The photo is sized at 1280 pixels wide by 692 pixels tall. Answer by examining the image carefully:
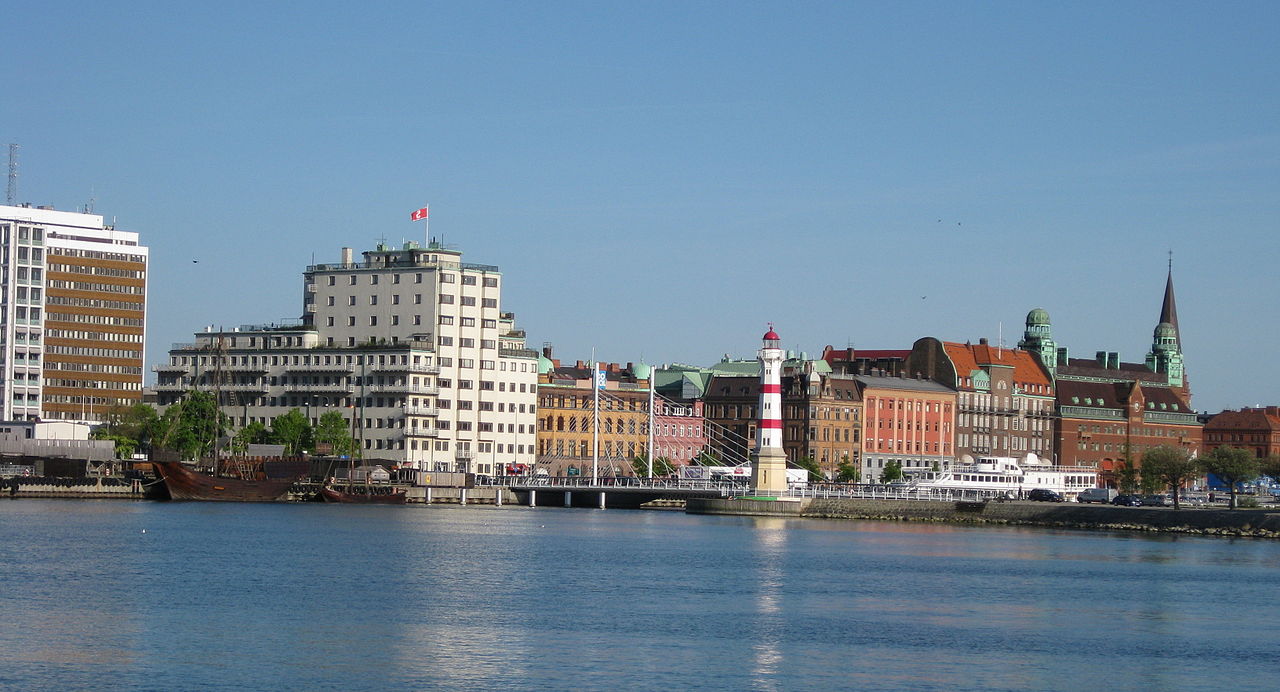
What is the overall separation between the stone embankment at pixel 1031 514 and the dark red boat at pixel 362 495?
80.3 feet

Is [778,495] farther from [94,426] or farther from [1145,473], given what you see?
[94,426]

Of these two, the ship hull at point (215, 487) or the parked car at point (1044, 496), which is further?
the parked car at point (1044, 496)

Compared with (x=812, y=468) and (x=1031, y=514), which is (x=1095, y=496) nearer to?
(x=1031, y=514)

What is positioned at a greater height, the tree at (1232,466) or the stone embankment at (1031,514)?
the tree at (1232,466)

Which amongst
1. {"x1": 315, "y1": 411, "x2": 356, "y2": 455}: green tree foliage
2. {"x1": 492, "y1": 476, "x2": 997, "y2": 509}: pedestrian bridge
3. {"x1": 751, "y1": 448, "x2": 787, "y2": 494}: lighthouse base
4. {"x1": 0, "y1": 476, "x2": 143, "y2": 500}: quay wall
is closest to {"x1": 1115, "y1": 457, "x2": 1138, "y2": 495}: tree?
{"x1": 492, "y1": 476, "x2": 997, "y2": 509}: pedestrian bridge

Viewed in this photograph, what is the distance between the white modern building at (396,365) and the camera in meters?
175

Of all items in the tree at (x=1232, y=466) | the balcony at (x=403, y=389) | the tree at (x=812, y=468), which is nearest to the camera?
the tree at (x=1232, y=466)

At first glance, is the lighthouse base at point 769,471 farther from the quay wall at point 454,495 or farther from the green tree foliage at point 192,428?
the green tree foliage at point 192,428

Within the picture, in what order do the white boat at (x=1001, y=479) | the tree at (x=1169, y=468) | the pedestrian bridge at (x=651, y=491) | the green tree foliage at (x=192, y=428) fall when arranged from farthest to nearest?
the green tree foliage at (x=192, y=428)
the white boat at (x=1001, y=479)
the tree at (x=1169, y=468)
the pedestrian bridge at (x=651, y=491)

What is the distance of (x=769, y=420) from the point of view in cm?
14750

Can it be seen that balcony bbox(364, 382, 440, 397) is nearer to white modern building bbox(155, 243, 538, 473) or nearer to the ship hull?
white modern building bbox(155, 243, 538, 473)

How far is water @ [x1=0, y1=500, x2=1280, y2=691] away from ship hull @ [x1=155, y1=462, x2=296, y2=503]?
132 feet

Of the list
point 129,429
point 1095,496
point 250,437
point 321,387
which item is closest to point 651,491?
point 321,387

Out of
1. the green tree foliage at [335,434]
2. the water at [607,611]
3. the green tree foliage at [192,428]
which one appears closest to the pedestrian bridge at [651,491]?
the green tree foliage at [335,434]
